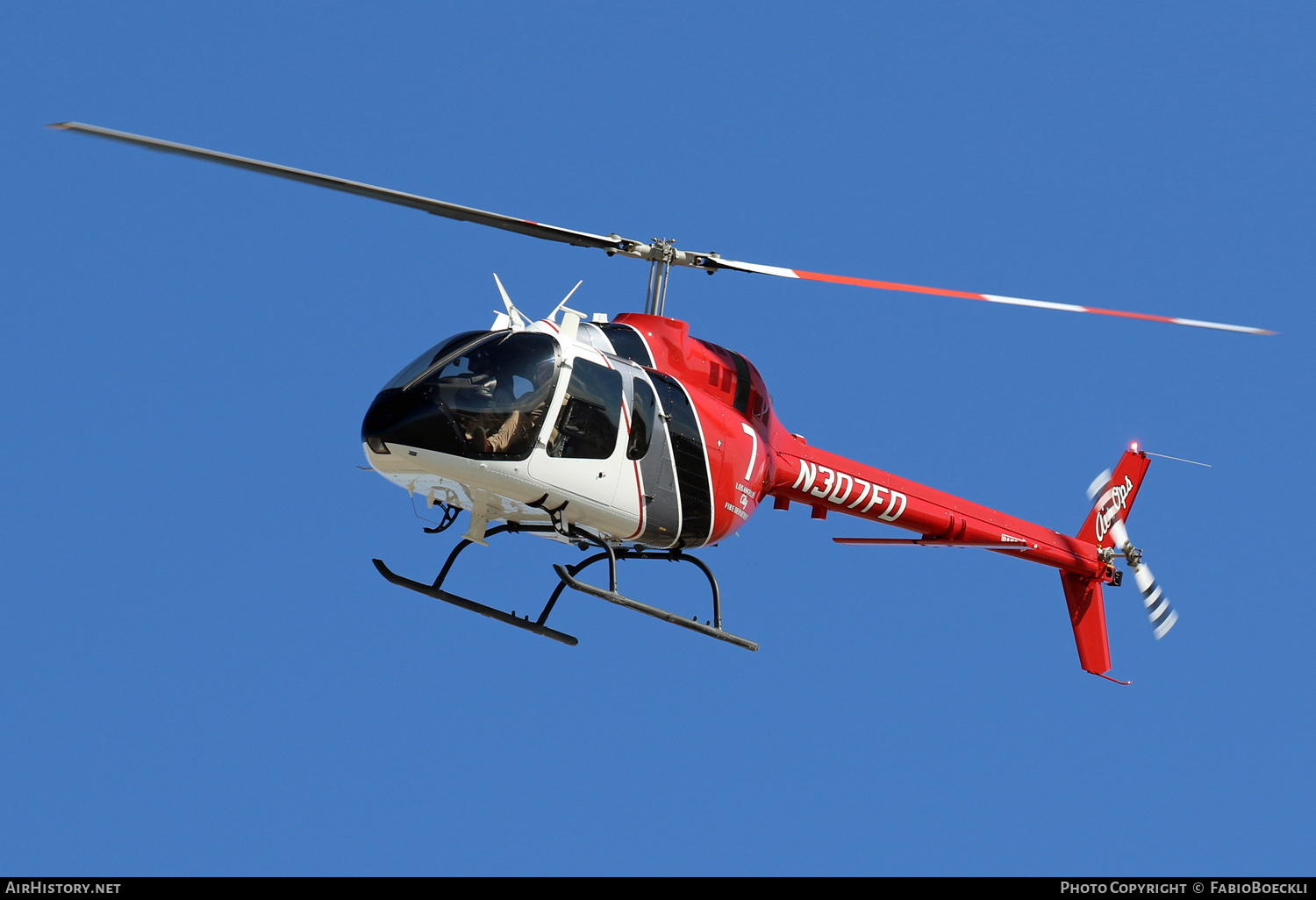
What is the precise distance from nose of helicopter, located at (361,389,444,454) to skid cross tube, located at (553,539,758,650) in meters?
1.51

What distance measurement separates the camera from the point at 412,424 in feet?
32.5

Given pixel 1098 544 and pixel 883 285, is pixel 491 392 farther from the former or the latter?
pixel 1098 544

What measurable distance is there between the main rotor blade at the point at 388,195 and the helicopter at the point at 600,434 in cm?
1

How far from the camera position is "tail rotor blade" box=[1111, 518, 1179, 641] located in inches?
606

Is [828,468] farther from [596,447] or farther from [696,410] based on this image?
[596,447]

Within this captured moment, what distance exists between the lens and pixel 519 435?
10.1 m

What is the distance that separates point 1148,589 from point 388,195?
10.2 meters

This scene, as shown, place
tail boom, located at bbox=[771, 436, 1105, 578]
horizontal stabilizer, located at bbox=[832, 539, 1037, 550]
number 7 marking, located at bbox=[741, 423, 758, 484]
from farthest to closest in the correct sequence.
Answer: horizontal stabilizer, located at bbox=[832, 539, 1037, 550] < tail boom, located at bbox=[771, 436, 1105, 578] < number 7 marking, located at bbox=[741, 423, 758, 484]

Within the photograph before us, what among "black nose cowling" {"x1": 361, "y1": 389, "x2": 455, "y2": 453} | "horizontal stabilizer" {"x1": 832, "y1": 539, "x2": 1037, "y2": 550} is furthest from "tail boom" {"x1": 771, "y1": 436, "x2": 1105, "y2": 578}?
"black nose cowling" {"x1": 361, "y1": 389, "x2": 455, "y2": 453}

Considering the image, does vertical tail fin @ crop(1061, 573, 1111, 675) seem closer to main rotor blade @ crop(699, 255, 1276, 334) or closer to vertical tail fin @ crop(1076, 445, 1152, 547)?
vertical tail fin @ crop(1076, 445, 1152, 547)

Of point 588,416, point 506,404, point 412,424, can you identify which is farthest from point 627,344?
point 412,424

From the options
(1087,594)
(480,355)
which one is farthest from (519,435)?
(1087,594)

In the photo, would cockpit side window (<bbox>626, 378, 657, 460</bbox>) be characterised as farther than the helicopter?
Yes
